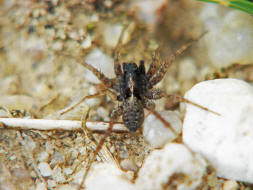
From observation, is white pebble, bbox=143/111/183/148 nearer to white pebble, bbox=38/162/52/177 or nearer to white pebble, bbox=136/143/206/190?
white pebble, bbox=136/143/206/190

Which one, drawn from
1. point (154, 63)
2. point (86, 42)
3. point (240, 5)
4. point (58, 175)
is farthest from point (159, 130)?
point (86, 42)

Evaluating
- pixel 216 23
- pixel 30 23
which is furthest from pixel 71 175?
pixel 216 23

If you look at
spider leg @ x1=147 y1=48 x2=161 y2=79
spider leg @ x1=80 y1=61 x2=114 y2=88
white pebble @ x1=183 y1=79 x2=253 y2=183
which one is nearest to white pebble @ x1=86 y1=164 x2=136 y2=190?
white pebble @ x1=183 y1=79 x2=253 y2=183

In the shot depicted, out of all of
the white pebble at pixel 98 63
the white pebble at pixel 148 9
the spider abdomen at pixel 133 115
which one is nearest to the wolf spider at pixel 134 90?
the spider abdomen at pixel 133 115

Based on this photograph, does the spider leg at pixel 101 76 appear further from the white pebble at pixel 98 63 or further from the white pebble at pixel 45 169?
the white pebble at pixel 45 169

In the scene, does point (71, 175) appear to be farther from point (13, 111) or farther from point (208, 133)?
point (208, 133)

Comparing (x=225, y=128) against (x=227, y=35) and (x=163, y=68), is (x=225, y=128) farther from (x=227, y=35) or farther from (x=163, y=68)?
(x=227, y=35)
